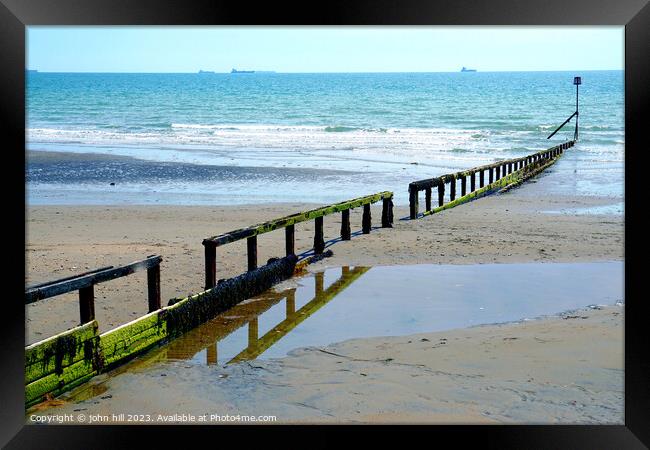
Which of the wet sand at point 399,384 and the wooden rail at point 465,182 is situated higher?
the wooden rail at point 465,182

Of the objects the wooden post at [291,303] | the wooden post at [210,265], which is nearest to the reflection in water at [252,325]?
the wooden post at [291,303]

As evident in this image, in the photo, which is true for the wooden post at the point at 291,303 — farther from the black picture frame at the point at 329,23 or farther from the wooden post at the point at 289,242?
the black picture frame at the point at 329,23

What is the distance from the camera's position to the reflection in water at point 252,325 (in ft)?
25.7

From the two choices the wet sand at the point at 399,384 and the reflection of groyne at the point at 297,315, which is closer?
the wet sand at the point at 399,384

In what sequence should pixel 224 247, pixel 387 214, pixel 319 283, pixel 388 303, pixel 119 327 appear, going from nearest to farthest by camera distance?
1. pixel 119 327
2. pixel 388 303
3. pixel 319 283
4. pixel 224 247
5. pixel 387 214

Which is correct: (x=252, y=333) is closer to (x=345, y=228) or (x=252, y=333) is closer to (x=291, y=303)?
(x=291, y=303)

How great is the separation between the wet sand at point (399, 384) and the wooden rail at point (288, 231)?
2057mm

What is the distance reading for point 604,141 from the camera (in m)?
51.4

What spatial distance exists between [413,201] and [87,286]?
36.7 ft

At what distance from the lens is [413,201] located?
1742 cm

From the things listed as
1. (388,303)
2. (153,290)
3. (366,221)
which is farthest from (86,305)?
(366,221)

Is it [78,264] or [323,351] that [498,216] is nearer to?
[78,264]

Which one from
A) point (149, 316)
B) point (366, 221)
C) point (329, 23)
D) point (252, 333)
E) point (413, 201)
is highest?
point (329, 23)

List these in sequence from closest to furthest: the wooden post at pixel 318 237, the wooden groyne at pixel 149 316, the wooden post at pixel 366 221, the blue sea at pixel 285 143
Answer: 1. the wooden groyne at pixel 149 316
2. the wooden post at pixel 318 237
3. the wooden post at pixel 366 221
4. the blue sea at pixel 285 143
